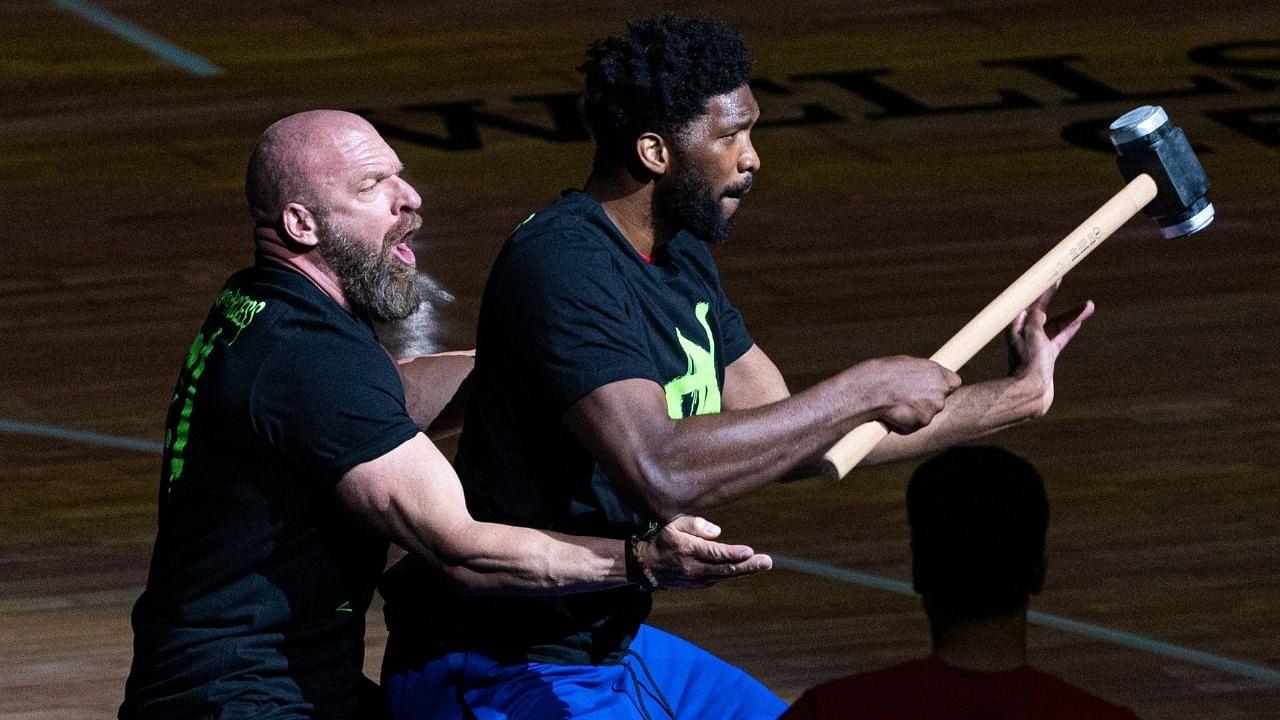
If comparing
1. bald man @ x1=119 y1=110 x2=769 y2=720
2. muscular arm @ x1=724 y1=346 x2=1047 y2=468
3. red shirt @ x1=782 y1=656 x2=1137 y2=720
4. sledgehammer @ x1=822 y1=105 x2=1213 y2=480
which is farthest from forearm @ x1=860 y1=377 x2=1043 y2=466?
red shirt @ x1=782 y1=656 x2=1137 y2=720

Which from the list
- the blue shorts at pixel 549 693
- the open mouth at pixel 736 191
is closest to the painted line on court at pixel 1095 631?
the blue shorts at pixel 549 693

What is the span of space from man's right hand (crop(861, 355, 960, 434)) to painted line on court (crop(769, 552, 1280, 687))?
2078 mm

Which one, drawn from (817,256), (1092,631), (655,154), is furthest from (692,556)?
(817,256)

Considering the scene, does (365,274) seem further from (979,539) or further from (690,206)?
(979,539)

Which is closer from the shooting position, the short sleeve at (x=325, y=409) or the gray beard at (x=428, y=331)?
the short sleeve at (x=325, y=409)

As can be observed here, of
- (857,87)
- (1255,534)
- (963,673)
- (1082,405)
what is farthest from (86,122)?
(963,673)

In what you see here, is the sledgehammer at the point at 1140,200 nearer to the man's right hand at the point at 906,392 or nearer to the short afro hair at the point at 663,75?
the man's right hand at the point at 906,392

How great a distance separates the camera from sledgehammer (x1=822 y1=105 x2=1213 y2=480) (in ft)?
14.8

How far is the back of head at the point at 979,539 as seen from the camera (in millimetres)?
3273

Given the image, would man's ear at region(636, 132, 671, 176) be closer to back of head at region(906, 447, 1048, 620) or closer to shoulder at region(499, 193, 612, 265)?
shoulder at region(499, 193, 612, 265)

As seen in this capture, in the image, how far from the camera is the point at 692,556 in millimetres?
3830

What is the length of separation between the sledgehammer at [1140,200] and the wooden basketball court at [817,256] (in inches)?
52.3

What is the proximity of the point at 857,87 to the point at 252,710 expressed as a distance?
7.50 m

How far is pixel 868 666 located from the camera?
5.93 metres
